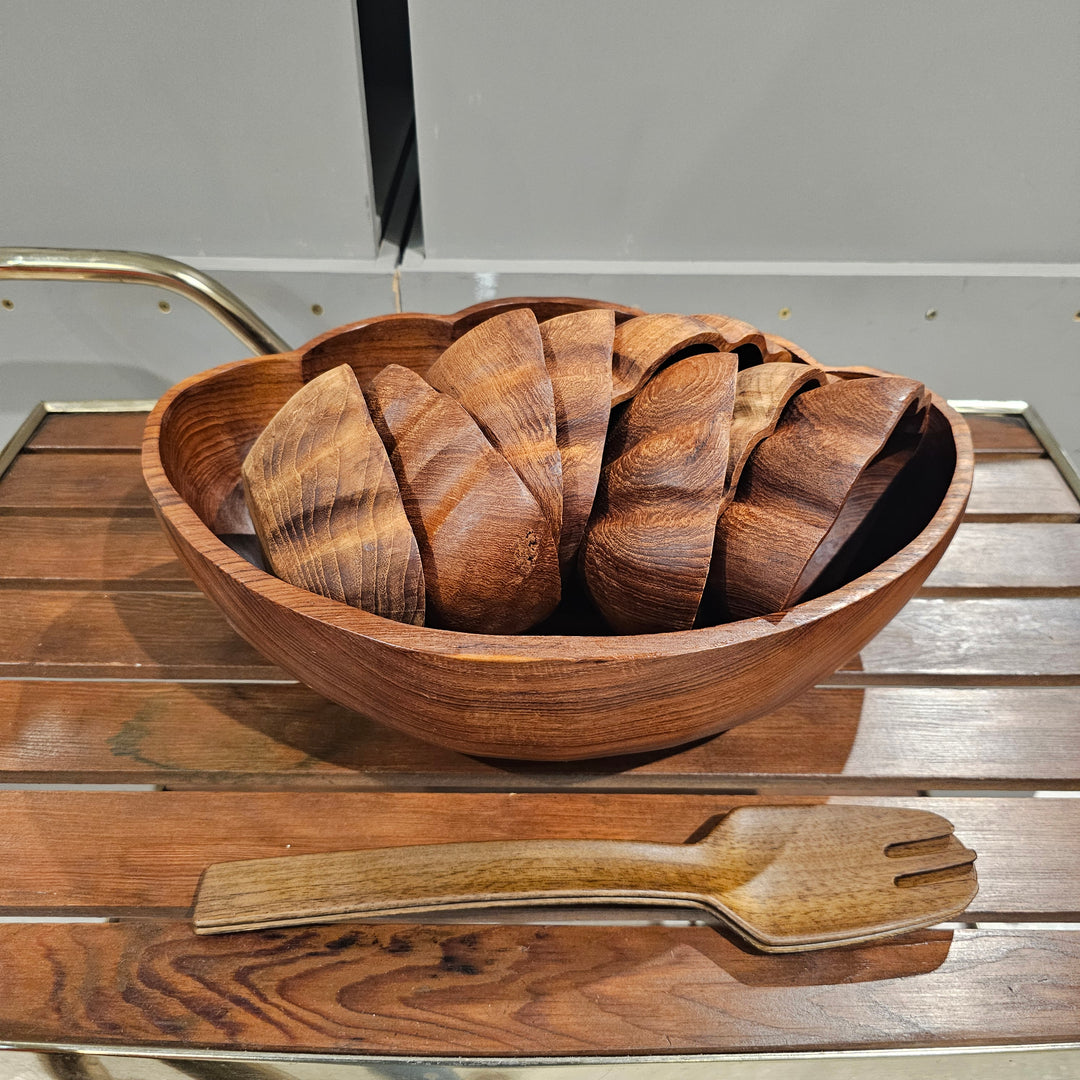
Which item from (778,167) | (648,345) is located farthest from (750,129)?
(648,345)

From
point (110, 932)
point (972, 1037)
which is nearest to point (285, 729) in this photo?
point (110, 932)

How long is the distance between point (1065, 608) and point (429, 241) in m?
0.65

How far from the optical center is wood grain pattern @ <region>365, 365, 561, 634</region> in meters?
0.38

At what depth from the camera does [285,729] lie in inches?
18.5

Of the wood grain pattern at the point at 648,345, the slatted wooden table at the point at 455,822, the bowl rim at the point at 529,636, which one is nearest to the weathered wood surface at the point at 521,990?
the slatted wooden table at the point at 455,822

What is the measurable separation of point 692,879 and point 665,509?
17 centimetres

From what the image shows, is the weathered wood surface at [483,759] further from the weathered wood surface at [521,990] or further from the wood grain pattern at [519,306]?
the wood grain pattern at [519,306]

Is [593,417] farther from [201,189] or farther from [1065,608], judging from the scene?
[201,189]

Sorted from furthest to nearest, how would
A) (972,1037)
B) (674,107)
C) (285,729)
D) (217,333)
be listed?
(217,333), (674,107), (285,729), (972,1037)

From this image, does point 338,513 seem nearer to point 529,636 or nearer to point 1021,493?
point 529,636

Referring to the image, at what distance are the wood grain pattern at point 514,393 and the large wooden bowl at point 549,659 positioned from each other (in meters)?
0.08

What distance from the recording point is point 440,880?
0.38 metres

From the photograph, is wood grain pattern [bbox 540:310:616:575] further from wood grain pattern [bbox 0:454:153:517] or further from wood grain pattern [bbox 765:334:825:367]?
wood grain pattern [bbox 0:454:153:517]

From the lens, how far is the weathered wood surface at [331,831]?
0.40 metres
